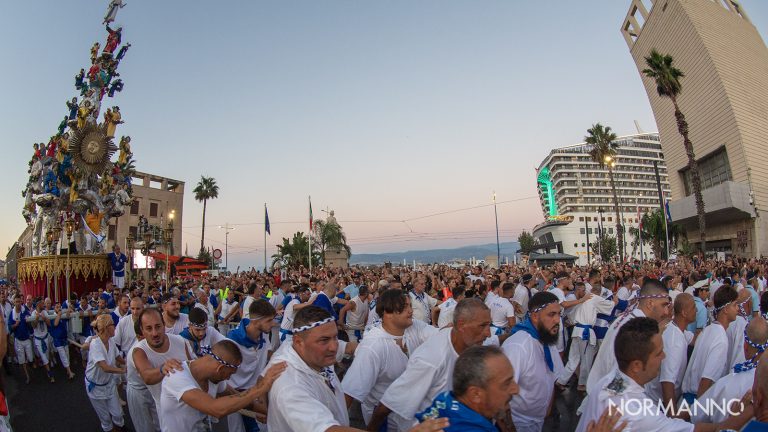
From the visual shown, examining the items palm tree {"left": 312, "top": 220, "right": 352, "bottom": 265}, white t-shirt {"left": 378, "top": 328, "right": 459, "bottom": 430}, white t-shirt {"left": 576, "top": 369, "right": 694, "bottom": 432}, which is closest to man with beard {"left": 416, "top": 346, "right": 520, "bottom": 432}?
white t-shirt {"left": 576, "top": 369, "right": 694, "bottom": 432}

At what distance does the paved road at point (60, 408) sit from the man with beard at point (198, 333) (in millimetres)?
2277

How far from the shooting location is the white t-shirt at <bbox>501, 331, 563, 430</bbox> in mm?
3875

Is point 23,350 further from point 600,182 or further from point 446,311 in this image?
point 600,182

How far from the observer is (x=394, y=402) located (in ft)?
11.4

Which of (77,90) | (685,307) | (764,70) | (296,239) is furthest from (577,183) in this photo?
(685,307)

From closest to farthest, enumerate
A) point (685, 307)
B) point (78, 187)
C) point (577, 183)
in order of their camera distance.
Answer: point (685, 307) < point (78, 187) < point (577, 183)

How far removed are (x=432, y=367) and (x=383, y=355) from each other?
33.5 inches

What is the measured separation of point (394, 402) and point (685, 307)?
3.60 meters

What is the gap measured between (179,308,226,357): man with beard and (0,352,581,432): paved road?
228 cm

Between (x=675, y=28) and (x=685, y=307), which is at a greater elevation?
(x=675, y=28)

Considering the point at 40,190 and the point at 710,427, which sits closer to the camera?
the point at 710,427

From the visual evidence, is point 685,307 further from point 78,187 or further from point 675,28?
point 675,28

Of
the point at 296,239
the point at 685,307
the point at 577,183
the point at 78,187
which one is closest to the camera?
the point at 685,307

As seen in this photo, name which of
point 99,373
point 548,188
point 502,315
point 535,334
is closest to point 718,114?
point 502,315
